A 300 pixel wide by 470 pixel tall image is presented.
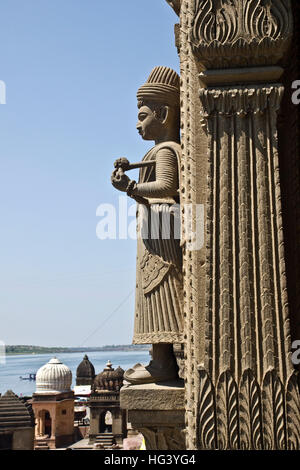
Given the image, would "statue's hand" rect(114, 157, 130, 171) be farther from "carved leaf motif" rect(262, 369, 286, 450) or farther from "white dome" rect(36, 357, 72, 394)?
"white dome" rect(36, 357, 72, 394)

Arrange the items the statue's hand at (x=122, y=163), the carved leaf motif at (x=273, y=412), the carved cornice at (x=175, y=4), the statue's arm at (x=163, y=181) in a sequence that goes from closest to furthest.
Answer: the carved leaf motif at (x=273, y=412) → the statue's arm at (x=163, y=181) → the statue's hand at (x=122, y=163) → the carved cornice at (x=175, y=4)

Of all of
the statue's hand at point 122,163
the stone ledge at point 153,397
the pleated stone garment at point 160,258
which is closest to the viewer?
the stone ledge at point 153,397

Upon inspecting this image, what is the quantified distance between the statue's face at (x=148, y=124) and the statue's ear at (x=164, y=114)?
36 mm

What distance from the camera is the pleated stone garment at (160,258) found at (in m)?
5.06

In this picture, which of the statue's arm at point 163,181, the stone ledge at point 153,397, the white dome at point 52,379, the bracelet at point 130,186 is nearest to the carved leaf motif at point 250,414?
the stone ledge at point 153,397

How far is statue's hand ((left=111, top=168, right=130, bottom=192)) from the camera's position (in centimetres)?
526

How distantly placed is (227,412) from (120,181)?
7.37 feet

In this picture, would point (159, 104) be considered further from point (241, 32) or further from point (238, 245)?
point (238, 245)

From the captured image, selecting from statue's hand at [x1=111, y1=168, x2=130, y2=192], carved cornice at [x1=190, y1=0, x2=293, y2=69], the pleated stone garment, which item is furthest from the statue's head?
carved cornice at [x1=190, y1=0, x2=293, y2=69]

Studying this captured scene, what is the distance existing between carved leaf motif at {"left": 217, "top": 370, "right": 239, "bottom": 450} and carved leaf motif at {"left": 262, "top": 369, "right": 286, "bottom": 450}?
198mm

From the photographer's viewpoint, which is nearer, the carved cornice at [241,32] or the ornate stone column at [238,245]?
the ornate stone column at [238,245]

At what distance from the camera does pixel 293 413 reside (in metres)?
4.01

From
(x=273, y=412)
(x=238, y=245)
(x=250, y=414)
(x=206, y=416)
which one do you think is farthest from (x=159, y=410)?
(x=238, y=245)

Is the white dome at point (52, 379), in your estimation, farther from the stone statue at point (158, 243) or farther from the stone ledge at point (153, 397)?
the stone ledge at point (153, 397)
